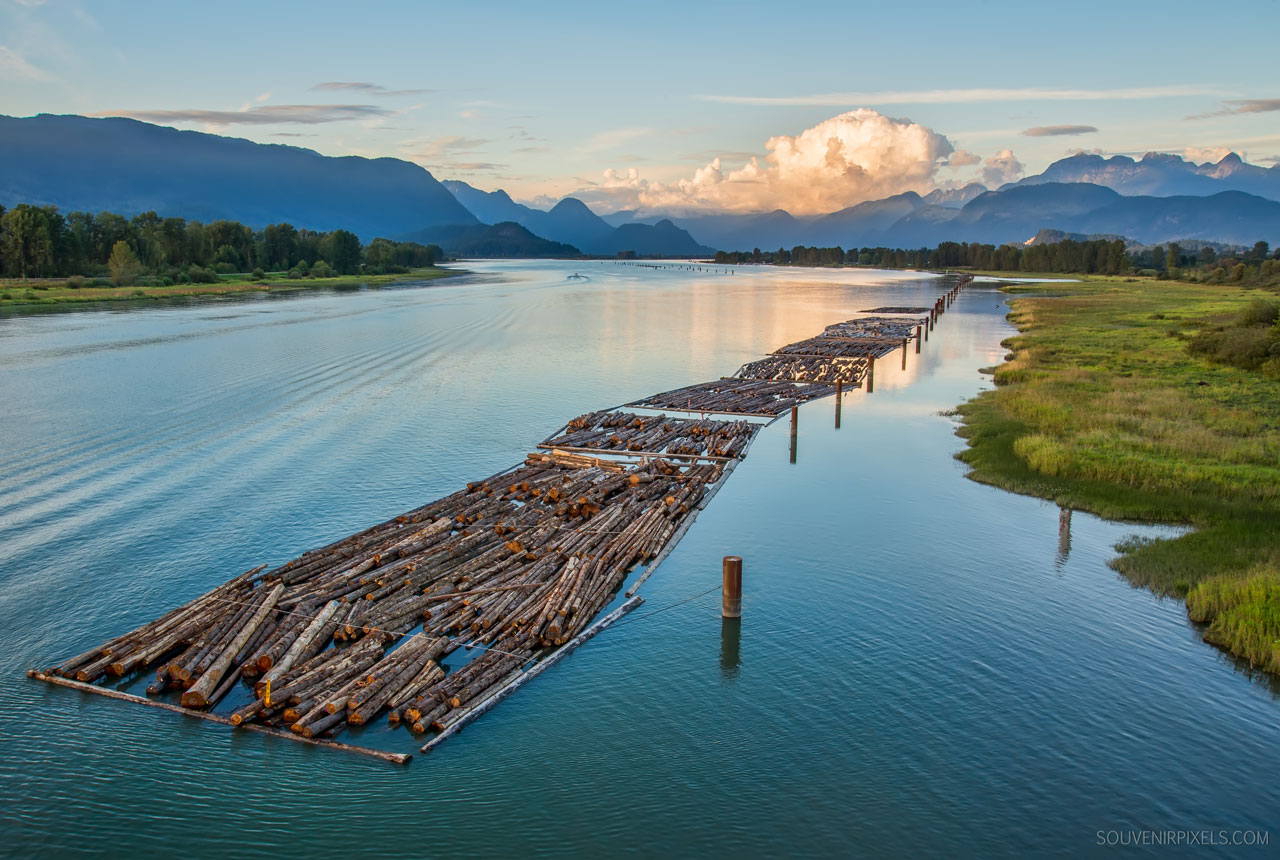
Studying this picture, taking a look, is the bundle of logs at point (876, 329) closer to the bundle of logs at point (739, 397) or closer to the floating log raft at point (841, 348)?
the floating log raft at point (841, 348)

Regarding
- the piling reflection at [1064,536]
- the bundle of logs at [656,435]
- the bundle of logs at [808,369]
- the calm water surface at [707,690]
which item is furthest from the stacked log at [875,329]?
the piling reflection at [1064,536]

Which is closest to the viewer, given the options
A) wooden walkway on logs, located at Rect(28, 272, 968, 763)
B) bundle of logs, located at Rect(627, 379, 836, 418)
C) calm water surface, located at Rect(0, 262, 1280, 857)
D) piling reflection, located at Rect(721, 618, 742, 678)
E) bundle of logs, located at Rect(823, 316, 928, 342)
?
calm water surface, located at Rect(0, 262, 1280, 857)

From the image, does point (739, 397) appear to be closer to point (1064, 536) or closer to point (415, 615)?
point (1064, 536)

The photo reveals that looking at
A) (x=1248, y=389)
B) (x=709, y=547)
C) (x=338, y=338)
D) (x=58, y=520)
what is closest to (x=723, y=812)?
(x=709, y=547)

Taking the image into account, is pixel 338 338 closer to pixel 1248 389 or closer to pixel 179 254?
pixel 1248 389

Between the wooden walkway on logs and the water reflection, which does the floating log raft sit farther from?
the wooden walkway on logs

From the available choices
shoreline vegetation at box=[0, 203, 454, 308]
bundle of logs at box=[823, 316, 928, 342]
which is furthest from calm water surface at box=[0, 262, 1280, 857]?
shoreline vegetation at box=[0, 203, 454, 308]

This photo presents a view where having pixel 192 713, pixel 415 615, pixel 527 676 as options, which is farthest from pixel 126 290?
pixel 527 676
